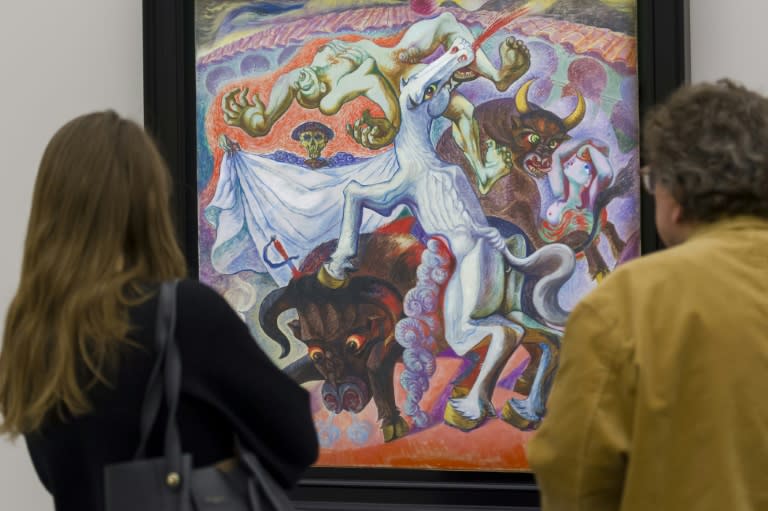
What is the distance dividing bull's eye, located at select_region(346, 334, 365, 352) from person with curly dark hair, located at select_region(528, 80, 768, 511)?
1.09 metres

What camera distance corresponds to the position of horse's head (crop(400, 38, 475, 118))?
2518mm

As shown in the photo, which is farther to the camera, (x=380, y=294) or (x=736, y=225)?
(x=380, y=294)

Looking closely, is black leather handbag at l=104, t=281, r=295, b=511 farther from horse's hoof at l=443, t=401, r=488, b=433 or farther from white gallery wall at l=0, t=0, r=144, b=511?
white gallery wall at l=0, t=0, r=144, b=511

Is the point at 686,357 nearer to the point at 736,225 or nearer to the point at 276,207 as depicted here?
the point at 736,225

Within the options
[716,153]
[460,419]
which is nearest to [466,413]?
[460,419]

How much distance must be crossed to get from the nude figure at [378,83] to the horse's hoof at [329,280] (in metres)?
0.32

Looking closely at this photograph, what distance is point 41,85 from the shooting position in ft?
9.44

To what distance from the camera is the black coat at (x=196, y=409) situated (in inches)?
59.2

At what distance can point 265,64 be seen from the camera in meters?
2.66

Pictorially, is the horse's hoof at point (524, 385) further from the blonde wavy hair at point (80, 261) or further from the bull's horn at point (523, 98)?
the blonde wavy hair at point (80, 261)

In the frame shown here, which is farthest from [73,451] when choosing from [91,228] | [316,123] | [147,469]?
[316,123]

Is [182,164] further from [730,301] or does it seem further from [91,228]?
[730,301]

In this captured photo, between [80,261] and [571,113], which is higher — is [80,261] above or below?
below

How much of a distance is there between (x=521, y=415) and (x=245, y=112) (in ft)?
3.25
